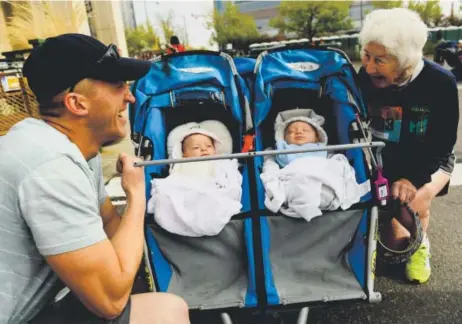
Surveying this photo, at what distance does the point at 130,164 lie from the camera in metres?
1.62

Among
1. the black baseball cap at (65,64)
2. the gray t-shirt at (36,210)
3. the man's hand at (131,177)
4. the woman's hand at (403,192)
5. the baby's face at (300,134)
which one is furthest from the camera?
the baby's face at (300,134)

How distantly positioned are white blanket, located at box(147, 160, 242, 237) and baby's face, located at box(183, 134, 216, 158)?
467 mm

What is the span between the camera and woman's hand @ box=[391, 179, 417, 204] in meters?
2.12

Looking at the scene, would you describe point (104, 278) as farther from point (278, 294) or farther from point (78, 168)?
point (278, 294)

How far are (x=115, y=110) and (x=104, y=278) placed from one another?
605mm

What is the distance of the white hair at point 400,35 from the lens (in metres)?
2.18

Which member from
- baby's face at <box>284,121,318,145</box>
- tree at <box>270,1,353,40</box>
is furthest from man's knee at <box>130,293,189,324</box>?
tree at <box>270,1,353,40</box>

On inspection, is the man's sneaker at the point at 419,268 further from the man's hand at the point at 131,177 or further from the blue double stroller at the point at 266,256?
the man's hand at the point at 131,177

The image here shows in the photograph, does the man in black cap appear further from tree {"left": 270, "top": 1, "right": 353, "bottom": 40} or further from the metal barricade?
tree {"left": 270, "top": 1, "right": 353, "bottom": 40}

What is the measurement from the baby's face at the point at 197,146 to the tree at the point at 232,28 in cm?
5913

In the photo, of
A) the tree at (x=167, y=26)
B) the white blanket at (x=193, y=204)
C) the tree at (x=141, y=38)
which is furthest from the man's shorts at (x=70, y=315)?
the tree at (x=141, y=38)

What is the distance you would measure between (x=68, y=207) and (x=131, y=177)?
15.7 inches

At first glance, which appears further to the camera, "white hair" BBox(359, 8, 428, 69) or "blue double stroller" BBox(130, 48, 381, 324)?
"white hair" BBox(359, 8, 428, 69)

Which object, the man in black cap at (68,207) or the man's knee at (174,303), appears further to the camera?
the man's knee at (174,303)
